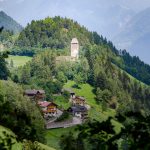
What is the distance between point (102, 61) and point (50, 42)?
2797 cm

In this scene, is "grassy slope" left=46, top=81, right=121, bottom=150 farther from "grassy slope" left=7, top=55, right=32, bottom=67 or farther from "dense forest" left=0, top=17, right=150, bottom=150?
"grassy slope" left=7, top=55, right=32, bottom=67

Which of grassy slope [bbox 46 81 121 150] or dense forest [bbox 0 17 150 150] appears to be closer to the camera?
grassy slope [bbox 46 81 121 150]

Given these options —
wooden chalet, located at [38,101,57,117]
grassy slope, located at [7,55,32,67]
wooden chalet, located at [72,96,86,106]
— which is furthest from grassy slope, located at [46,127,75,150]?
grassy slope, located at [7,55,32,67]

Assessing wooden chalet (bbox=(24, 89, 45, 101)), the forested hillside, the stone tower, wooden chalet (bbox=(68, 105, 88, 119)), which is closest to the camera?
wooden chalet (bbox=(68, 105, 88, 119))

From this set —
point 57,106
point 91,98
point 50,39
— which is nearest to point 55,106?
point 57,106

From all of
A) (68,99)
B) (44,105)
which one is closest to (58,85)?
(68,99)

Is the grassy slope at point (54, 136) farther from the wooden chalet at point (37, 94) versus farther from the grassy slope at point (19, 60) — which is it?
the grassy slope at point (19, 60)

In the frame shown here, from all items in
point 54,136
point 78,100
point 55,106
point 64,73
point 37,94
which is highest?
point 64,73

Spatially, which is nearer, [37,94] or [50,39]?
[37,94]

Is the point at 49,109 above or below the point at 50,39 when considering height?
below

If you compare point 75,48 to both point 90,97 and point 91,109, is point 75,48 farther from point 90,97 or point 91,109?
point 91,109

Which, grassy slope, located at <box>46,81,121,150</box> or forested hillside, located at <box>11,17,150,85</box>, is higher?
forested hillside, located at <box>11,17,150,85</box>

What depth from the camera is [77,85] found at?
139000 mm

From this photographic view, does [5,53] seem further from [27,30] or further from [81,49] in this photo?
[27,30]
